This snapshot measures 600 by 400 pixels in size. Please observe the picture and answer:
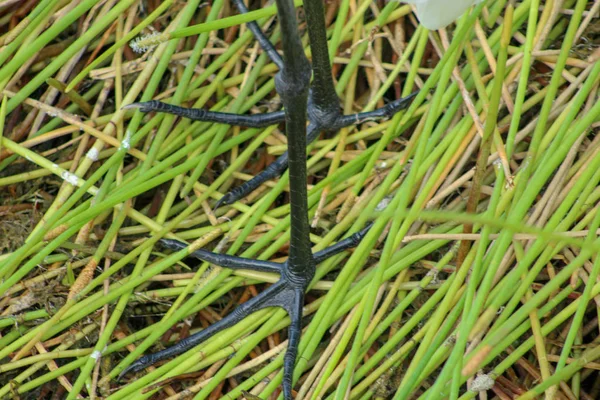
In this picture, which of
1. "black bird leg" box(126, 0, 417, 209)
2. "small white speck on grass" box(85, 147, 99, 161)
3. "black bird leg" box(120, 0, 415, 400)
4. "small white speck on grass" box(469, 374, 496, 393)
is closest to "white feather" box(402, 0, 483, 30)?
"black bird leg" box(120, 0, 415, 400)

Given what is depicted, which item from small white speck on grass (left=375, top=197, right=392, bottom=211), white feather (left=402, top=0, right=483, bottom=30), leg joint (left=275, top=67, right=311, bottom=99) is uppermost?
white feather (left=402, top=0, right=483, bottom=30)

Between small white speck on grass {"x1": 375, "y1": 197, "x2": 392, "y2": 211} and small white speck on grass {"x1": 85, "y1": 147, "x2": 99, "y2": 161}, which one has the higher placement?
small white speck on grass {"x1": 85, "y1": 147, "x2": 99, "y2": 161}

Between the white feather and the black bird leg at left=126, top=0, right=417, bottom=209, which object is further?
the black bird leg at left=126, top=0, right=417, bottom=209

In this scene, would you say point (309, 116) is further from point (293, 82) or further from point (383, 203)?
point (293, 82)

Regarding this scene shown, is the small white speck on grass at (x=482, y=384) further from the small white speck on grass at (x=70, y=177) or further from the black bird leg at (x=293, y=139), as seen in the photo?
the small white speck on grass at (x=70, y=177)

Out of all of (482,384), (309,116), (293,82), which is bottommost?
(482,384)

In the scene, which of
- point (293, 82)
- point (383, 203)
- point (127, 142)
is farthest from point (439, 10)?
point (127, 142)

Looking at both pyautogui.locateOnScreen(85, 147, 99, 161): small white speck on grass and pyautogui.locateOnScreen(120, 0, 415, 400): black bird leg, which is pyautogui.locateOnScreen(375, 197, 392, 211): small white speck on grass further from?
pyautogui.locateOnScreen(85, 147, 99, 161): small white speck on grass

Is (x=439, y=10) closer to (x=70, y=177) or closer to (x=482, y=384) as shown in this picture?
(x=482, y=384)

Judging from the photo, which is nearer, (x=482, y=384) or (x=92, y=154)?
(x=482, y=384)

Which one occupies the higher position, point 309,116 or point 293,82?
point 293,82

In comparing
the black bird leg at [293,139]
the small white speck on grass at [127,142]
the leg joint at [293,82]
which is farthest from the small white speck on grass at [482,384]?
the small white speck on grass at [127,142]

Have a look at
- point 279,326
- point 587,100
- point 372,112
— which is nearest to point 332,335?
point 279,326
